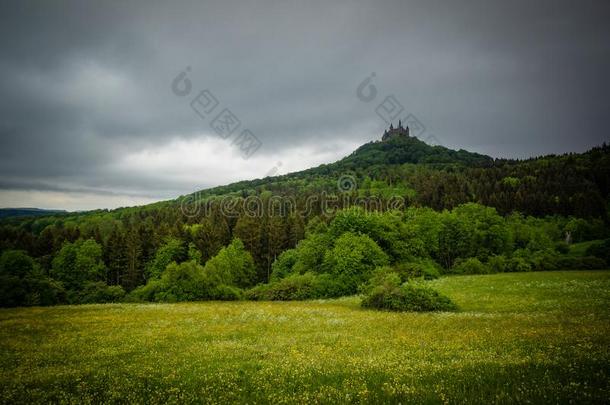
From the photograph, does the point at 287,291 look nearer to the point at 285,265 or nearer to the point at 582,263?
the point at 285,265

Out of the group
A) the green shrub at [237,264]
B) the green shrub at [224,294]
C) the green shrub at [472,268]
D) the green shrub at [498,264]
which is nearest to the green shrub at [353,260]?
the green shrub at [224,294]

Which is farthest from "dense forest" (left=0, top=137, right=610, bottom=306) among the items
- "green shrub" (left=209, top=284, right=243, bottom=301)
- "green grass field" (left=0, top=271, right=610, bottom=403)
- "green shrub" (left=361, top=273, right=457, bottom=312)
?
"green grass field" (left=0, top=271, right=610, bottom=403)

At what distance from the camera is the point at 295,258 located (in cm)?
7262

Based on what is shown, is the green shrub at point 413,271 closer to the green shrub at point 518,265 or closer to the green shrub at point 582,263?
the green shrub at point 518,265

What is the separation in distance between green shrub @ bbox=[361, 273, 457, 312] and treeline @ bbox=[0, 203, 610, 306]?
17.1 feet

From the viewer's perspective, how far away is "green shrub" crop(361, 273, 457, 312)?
29328 millimetres

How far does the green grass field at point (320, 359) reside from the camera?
947 centimetres

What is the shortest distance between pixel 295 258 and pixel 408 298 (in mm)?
44321

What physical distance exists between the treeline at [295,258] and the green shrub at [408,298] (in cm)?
520

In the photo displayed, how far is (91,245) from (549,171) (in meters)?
189

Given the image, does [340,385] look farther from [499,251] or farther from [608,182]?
[608,182]

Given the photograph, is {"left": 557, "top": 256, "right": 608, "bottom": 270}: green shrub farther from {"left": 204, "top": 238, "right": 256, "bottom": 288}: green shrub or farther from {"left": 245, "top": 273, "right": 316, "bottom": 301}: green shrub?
{"left": 204, "top": 238, "right": 256, "bottom": 288}: green shrub

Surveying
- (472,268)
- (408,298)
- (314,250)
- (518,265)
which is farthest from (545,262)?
(408,298)

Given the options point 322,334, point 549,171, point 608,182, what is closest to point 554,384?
point 322,334
